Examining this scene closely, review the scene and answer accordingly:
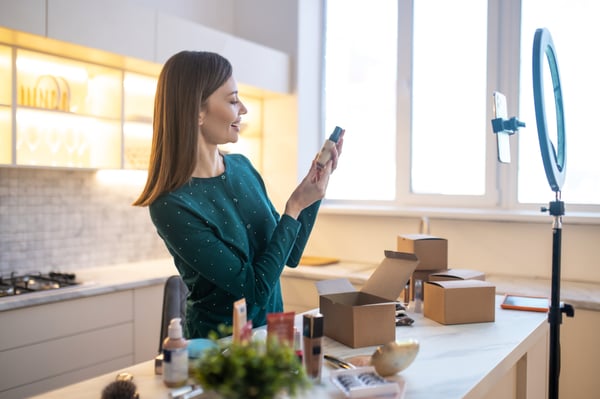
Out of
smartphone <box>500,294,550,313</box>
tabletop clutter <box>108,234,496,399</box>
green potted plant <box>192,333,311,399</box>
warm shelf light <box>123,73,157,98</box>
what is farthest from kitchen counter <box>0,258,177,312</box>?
green potted plant <box>192,333,311,399</box>

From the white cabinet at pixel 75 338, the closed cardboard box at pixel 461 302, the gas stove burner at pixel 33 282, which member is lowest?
the white cabinet at pixel 75 338

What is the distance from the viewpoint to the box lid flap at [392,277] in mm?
1458

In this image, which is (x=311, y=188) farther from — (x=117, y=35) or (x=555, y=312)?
(x=117, y=35)

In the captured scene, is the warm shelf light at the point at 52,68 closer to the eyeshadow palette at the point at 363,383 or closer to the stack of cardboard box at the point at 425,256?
the stack of cardboard box at the point at 425,256

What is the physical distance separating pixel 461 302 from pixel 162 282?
179 cm

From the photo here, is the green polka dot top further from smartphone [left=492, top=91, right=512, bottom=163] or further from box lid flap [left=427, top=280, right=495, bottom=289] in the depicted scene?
smartphone [left=492, top=91, right=512, bottom=163]

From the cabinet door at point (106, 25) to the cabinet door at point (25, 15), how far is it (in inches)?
1.4

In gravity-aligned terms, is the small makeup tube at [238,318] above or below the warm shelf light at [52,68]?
below

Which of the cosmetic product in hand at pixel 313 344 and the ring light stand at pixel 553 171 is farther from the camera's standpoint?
the ring light stand at pixel 553 171

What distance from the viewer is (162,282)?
2.90 meters

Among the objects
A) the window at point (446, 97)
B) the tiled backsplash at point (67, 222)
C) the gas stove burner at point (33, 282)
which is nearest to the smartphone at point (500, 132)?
the window at point (446, 97)

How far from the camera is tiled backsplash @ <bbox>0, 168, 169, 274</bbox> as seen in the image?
2.82 meters

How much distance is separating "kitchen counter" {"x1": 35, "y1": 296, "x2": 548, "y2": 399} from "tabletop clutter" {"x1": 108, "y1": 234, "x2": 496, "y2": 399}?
3cm

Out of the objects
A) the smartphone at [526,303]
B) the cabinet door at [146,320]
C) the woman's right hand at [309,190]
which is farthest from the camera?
the cabinet door at [146,320]
